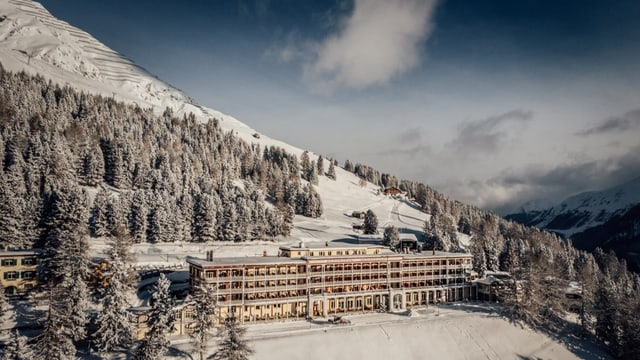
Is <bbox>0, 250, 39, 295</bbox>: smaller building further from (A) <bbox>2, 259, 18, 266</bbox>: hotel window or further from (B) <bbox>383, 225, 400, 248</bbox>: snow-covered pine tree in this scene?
(B) <bbox>383, 225, 400, 248</bbox>: snow-covered pine tree

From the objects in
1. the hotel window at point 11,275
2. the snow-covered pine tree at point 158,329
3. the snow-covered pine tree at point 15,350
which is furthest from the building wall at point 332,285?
the hotel window at point 11,275

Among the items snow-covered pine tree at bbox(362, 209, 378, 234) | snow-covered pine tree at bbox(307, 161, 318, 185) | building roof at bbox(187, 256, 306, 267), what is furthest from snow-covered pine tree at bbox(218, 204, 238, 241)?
snow-covered pine tree at bbox(307, 161, 318, 185)

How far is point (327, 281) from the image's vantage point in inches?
3164

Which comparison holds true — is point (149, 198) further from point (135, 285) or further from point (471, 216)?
point (471, 216)

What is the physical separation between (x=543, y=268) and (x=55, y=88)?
18214 centimetres

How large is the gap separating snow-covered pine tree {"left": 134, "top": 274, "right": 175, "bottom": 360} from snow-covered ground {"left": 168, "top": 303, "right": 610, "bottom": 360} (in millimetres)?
5669

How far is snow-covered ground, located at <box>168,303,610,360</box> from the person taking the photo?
6147 cm

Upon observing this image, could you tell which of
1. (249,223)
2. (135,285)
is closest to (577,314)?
(249,223)

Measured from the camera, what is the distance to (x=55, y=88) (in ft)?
564

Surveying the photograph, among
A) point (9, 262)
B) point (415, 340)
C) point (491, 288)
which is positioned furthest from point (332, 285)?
point (9, 262)

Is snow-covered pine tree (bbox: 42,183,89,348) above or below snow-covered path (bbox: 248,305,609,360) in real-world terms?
above

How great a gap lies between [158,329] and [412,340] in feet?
126

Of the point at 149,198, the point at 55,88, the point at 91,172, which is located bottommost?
the point at 149,198

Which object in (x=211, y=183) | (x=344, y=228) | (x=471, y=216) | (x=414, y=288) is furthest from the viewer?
(x=471, y=216)
